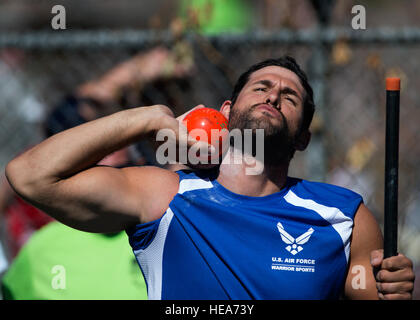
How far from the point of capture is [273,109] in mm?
2848

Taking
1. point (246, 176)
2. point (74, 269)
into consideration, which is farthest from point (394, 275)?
point (74, 269)

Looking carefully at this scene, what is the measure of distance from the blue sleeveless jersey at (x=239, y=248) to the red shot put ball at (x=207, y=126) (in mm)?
294

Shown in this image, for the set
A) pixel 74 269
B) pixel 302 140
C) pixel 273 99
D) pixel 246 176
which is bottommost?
pixel 74 269

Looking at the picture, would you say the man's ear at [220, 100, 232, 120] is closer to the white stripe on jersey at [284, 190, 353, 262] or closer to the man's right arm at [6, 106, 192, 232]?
the man's right arm at [6, 106, 192, 232]

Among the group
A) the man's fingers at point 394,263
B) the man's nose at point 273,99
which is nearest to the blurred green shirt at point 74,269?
the man's nose at point 273,99

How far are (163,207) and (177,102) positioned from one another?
2300 millimetres

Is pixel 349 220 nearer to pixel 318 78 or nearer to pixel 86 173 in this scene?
pixel 86 173

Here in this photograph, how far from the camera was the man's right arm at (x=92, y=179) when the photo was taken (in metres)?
2.56

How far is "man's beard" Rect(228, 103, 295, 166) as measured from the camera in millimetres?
2807

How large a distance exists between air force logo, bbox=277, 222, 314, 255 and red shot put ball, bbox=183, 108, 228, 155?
19.9 inches

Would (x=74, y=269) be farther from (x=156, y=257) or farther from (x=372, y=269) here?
(x=372, y=269)

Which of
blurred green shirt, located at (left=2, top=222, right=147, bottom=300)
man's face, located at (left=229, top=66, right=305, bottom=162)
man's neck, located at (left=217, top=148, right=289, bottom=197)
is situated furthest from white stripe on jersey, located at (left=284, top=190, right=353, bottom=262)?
blurred green shirt, located at (left=2, top=222, right=147, bottom=300)

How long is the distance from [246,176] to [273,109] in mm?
377

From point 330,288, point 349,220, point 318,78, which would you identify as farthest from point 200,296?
point 318,78
